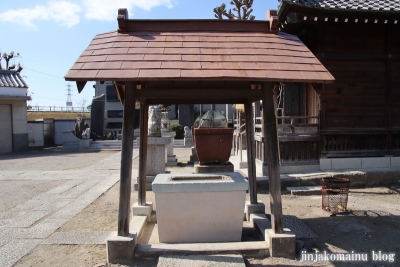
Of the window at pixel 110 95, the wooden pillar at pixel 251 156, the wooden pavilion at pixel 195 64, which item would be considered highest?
the window at pixel 110 95

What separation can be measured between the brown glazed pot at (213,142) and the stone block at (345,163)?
311cm

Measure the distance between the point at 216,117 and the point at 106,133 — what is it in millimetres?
19957

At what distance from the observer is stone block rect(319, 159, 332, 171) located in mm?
8695

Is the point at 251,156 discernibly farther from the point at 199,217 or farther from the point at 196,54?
the point at 196,54

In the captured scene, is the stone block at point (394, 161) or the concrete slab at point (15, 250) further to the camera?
the stone block at point (394, 161)

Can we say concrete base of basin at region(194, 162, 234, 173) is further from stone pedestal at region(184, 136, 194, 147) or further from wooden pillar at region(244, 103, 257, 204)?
stone pedestal at region(184, 136, 194, 147)

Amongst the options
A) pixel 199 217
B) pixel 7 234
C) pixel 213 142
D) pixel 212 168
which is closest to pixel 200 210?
pixel 199 217

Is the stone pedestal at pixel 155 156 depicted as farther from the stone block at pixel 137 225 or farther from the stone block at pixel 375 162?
the stone block at pixel 375 162

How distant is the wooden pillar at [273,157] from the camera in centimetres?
413

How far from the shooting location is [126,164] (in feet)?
13.4

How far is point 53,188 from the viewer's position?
28.5 feet

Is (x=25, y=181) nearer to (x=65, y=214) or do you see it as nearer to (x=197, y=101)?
(x=65, y=214)

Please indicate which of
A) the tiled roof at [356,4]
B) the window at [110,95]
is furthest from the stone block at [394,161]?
the window at [110,95]

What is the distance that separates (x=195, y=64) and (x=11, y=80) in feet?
65.0
